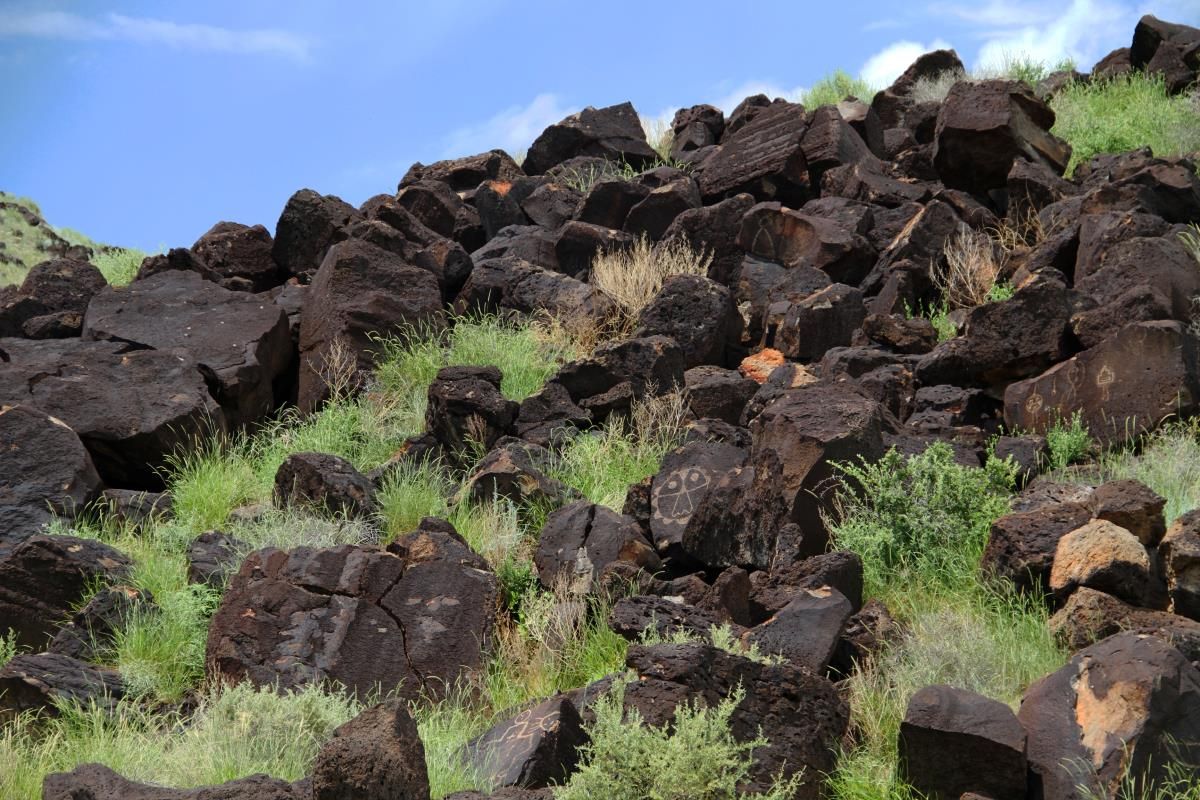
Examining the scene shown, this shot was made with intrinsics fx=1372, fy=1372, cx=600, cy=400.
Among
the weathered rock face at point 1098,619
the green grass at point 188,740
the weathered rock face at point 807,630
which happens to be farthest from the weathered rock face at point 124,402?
the weathered rock face at point 1098,619

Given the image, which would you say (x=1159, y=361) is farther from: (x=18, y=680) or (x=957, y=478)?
(x=18, y=680)

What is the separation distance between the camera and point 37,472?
35.7ft

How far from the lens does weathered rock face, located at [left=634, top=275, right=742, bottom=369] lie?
12.6m

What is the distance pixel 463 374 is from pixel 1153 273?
18.8 ft

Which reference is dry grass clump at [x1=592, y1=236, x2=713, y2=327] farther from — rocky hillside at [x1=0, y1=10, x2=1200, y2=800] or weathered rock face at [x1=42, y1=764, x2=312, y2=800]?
weathered rock face at [x1=42, y1=764, x2=312, y2=800]

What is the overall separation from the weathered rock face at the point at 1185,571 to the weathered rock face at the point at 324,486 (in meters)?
5.73

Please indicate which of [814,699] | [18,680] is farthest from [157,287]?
[814,699]

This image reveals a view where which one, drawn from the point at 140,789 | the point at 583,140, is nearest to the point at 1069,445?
the point at 140,789

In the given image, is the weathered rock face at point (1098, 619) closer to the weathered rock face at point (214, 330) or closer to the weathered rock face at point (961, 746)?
the weathered rock face at point (961, 746)

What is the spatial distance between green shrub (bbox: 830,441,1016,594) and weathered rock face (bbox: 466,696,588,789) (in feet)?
8.22

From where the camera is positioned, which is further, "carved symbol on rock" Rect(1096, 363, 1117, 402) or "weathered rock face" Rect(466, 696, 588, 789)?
"carved symbol on rock" Rect(1096, 363, 1117, 402)

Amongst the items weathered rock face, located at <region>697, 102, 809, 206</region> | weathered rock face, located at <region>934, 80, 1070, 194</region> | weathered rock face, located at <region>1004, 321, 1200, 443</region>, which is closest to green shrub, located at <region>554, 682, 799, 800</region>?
weathered rock face, located at <region>1004, 321, 1200, 443</region>

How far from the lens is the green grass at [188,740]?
675 cm

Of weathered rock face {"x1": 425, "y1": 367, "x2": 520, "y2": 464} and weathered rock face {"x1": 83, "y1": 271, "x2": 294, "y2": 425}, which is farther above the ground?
weathered rock face {"x1": 83, "y1": 271, "x2": 294, "y2": 425}
